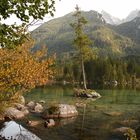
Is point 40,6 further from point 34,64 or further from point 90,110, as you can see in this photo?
point 90,110

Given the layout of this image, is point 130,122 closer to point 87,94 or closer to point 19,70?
point 19,70

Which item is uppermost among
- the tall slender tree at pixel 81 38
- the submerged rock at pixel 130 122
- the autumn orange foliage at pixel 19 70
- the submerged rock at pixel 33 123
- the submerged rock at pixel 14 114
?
the tall slender tree at pixel 81 38

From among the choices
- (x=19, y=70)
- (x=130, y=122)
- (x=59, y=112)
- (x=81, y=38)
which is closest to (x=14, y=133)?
(x=19, y=70)

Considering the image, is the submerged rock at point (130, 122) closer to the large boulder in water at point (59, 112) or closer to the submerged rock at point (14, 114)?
the large boulder in water at point (59, 112)

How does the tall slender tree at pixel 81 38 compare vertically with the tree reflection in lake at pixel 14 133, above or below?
above

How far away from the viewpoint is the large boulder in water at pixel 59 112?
3925cm

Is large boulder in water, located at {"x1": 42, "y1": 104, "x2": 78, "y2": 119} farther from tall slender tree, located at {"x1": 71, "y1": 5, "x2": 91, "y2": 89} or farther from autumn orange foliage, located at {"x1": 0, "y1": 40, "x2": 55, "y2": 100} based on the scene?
tall slender tree, located at {"x1": 71, "y1": 5, "x2": 91, "y2": 89}

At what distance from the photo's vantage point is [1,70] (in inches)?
782

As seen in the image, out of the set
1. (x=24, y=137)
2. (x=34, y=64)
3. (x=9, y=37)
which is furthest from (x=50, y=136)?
(x=9, y=37)

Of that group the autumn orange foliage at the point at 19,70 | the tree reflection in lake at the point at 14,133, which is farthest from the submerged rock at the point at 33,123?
the autumn orange foliage at the point at 19,70

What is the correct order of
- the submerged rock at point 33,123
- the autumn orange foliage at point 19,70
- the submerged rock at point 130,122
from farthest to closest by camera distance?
the submerged rock at point 130,122
the submerged rock at point 33,123
the autumn orange foliage at point 19,70

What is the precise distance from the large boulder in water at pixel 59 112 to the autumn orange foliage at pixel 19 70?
16200mm

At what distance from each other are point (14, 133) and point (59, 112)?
1256 centimetres

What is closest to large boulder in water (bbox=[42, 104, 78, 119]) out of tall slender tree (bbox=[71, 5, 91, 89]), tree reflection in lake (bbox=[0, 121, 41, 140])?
tree reflection in lake (bbox=[0, 121, 41, 140])
